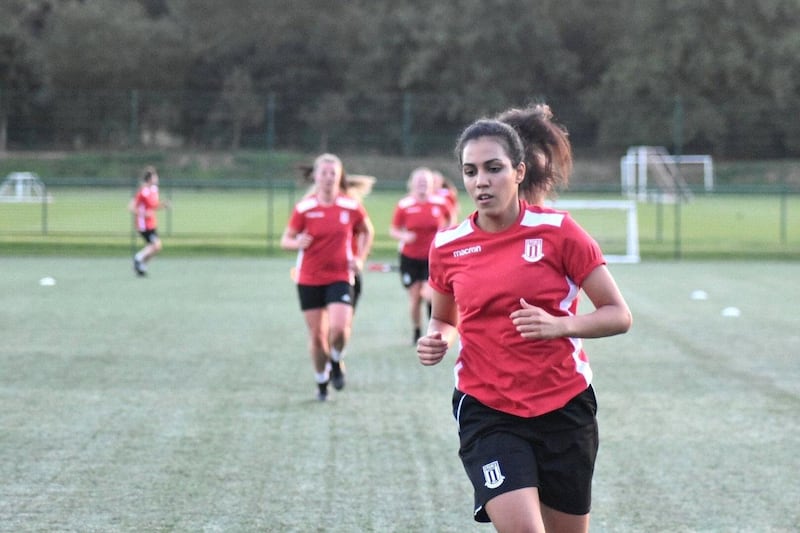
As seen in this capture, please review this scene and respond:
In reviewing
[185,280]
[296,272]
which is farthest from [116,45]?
[296,272]

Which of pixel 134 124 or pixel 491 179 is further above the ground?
pixel 134 124

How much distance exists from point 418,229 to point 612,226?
2166 centimetres

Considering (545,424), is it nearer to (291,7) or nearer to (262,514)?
(262,514)

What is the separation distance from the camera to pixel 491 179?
4.28 meters

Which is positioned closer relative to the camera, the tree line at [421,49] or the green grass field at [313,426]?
the green grass field at [313,426]

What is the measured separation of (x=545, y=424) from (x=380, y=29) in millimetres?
63527

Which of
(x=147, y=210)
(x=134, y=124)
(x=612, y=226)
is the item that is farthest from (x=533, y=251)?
(x=134, y=124)

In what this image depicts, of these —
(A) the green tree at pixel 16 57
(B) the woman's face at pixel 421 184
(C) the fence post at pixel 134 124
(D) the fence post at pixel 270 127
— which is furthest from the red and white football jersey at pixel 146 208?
(A) the green tree at pixel 16 57

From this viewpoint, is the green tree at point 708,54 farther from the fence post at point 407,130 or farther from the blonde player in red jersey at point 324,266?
the blonde player in red jersey at point 324,266

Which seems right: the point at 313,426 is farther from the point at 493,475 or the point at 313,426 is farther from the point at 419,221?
the point at 419,221

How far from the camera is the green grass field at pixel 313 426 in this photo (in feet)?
21.0

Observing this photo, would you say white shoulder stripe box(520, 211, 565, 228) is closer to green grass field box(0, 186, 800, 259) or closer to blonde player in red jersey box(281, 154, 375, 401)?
blonde player in red jersey box(281, 154, 375, 401)

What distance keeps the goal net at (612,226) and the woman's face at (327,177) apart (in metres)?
12.1

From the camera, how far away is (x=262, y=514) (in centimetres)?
630
